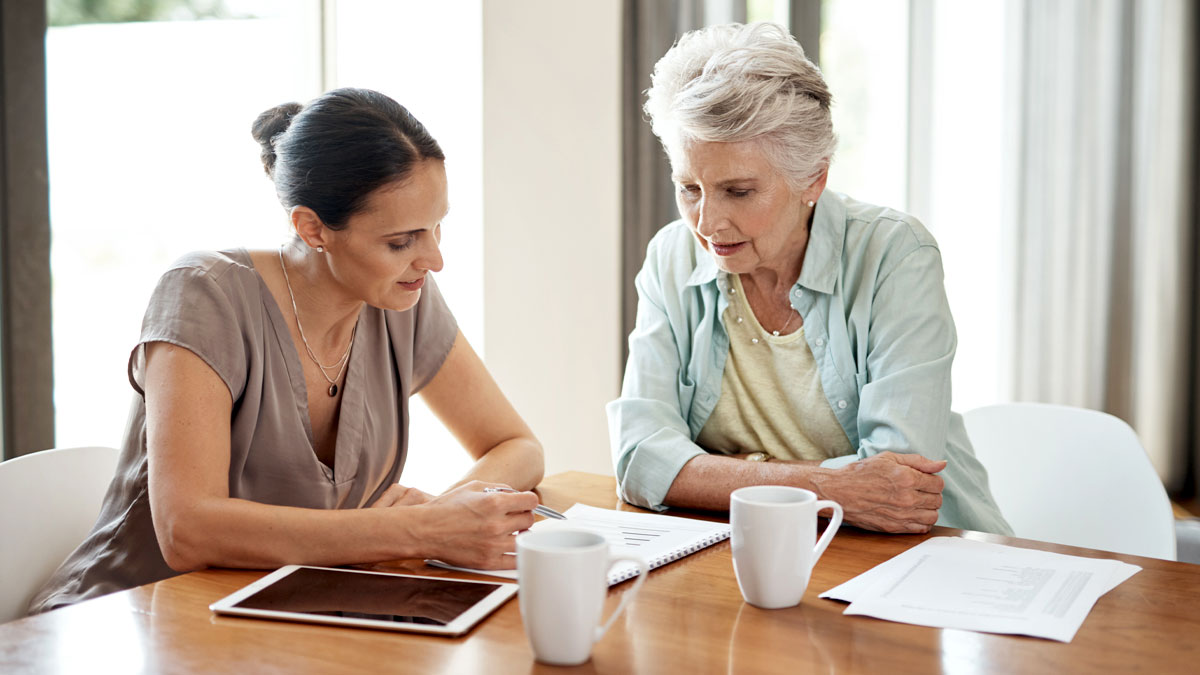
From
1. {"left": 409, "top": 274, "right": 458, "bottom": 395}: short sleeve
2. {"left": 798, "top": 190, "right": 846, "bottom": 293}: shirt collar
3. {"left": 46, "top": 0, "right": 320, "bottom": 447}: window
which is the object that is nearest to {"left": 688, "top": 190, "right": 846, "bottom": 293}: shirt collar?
{"left": 798, "top": 190, "right": 846, "bottom": 293}: shirt collar

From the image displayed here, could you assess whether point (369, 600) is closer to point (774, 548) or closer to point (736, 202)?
point (774, 548)

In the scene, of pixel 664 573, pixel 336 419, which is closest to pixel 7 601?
pixel 336 419

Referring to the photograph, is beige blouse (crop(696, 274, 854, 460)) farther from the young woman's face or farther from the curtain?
the curtain

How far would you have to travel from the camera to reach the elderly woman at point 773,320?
1468 mm

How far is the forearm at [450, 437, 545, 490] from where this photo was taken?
60.3 inches

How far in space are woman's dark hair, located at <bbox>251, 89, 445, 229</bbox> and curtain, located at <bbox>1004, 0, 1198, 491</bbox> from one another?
3541 millimetres

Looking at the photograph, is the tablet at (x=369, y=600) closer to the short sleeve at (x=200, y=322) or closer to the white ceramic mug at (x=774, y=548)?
the white ceramic mug at (x=774, y=548)

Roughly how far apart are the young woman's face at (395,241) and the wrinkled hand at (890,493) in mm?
648

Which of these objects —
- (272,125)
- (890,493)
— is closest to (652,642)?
(890,493)

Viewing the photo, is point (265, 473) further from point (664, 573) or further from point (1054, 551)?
point (1054, 551)

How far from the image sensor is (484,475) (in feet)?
5.01

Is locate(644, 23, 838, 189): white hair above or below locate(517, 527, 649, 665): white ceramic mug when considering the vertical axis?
above

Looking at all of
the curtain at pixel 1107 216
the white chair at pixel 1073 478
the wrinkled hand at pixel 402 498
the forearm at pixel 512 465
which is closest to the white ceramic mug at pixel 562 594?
the wrinkled hand at pixel 402 498

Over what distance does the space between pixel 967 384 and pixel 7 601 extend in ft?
13.2
